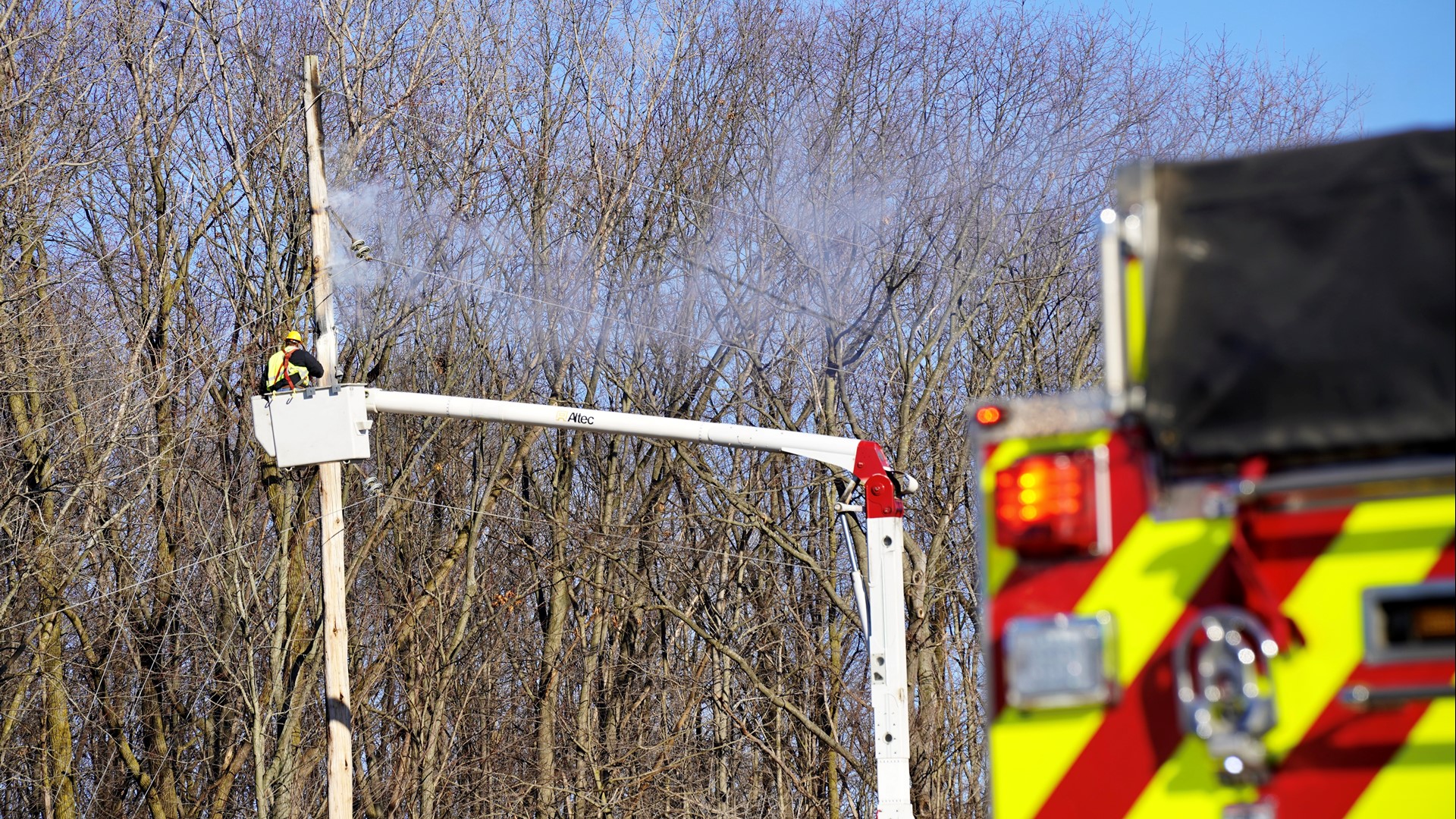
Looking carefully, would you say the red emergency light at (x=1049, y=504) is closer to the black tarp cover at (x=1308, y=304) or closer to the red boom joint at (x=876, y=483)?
the black tarp cover at (x=1308, y=304)

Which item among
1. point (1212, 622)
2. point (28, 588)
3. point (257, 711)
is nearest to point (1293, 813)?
point (1212, 622)

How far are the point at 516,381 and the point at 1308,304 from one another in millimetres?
19738

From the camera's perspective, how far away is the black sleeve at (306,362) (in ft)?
35.3

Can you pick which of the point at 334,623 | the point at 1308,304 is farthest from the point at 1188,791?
the point at 334,623

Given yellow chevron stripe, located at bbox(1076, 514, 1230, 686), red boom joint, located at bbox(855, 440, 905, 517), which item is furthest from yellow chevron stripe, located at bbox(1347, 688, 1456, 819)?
red boom joint, located at bbox(855, 440, 905, 517)

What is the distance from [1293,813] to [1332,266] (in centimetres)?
102

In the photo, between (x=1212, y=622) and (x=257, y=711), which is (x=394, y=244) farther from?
(x=1212, y=622)

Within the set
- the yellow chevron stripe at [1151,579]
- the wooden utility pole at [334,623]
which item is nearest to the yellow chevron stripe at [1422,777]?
the yellow chevron stripe at [1151,579]

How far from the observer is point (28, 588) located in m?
18.3

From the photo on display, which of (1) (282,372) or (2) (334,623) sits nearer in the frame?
(1) (282,372)

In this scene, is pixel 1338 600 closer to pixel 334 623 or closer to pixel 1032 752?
pixel 1032 752

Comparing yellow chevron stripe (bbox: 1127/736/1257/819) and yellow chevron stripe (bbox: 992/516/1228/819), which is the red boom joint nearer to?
yellow chevron stripe (bbox: 992/516/1228/819)

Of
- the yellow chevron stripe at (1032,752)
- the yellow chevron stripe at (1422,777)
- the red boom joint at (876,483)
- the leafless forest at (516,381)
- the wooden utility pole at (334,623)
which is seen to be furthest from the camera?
the leafless forest at (516,381)

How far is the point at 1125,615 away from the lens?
2916mm
